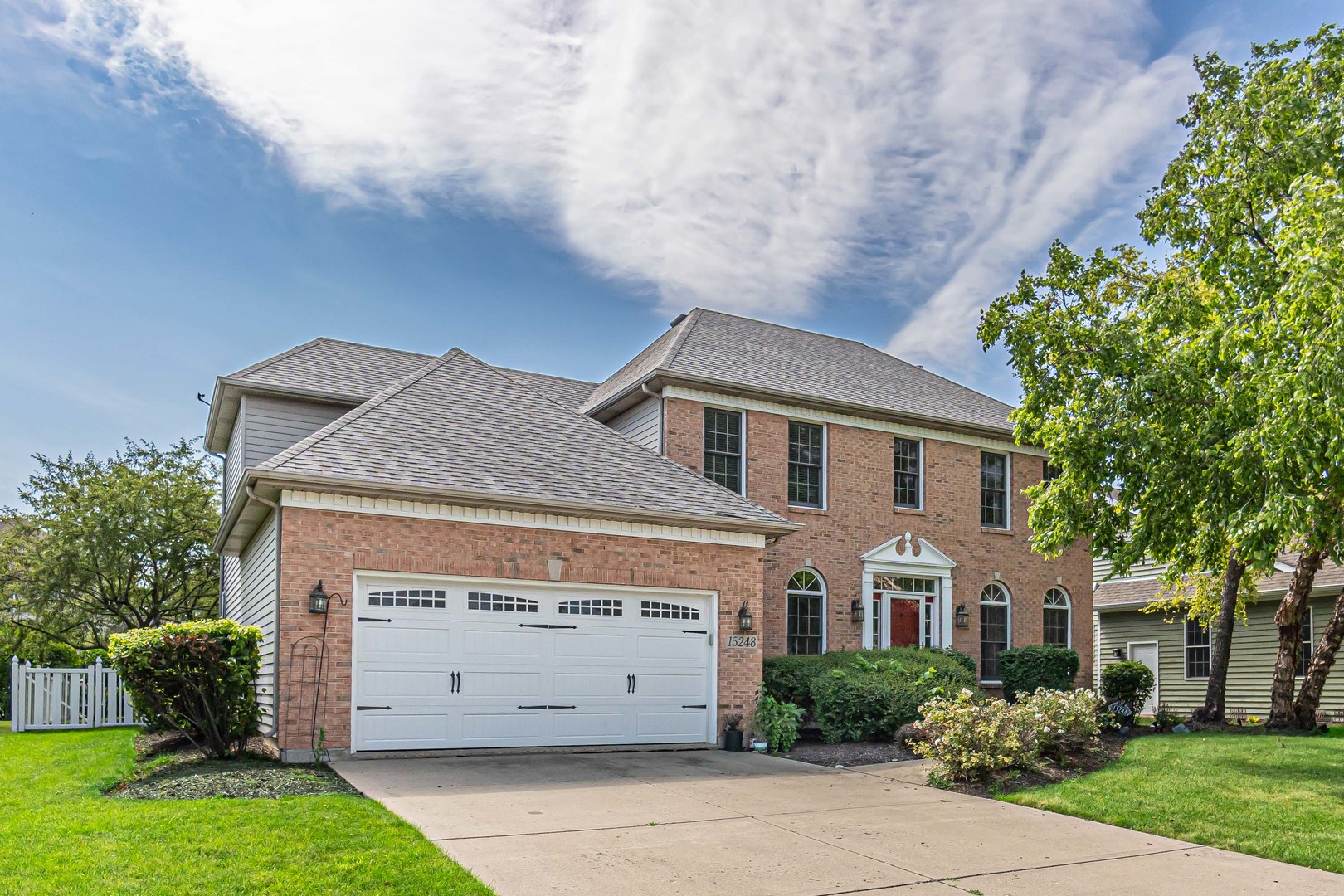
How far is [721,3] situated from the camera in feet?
39.4

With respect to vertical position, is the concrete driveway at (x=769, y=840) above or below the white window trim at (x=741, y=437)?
below

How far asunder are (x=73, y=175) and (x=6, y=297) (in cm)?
338

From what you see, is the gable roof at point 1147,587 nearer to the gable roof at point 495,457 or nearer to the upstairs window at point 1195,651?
the upstairs window at point 1195,651

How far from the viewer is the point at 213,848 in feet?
22.3

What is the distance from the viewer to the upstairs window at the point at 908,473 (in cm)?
2109

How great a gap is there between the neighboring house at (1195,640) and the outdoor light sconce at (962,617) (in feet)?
9.70

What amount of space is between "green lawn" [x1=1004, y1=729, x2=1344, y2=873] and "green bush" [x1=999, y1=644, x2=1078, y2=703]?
20.7 ft

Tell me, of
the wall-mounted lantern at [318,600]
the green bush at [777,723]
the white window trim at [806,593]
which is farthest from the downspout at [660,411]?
the wall-mounted lantern at [318,600]

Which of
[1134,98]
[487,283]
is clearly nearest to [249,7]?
[487,283]

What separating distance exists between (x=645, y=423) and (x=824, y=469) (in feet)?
12.1

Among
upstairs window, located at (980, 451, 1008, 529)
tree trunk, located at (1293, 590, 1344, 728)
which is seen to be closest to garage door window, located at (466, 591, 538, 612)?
tree trunk, located at (1293, 590, 1344, 728)

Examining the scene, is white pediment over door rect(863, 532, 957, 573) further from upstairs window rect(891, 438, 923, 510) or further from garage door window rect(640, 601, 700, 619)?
garage door window rect(640, 601, 700, 619)

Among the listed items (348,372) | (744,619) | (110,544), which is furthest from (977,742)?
(110,544)

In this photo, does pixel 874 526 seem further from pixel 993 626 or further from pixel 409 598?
pixel 409 598
